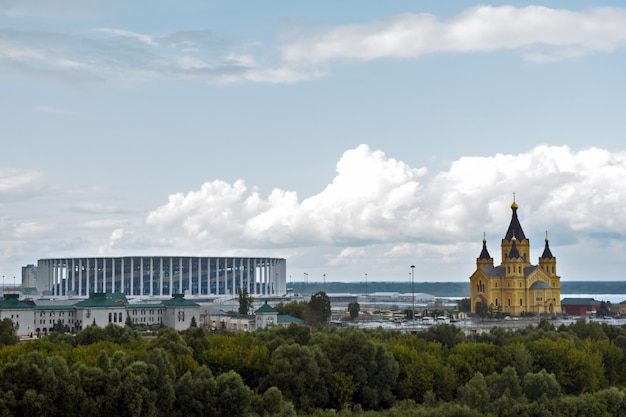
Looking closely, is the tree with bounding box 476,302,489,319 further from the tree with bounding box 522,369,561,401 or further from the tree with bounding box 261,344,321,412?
the tree with bounding box 261,344,321,412

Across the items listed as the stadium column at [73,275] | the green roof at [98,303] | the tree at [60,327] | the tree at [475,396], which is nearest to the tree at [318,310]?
the green roof at [98,303]

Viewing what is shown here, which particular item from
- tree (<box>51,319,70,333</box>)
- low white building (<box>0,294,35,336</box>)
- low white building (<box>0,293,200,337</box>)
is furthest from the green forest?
low white building (<box>0,293,200,337</box>)

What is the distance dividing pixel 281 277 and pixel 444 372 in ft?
432

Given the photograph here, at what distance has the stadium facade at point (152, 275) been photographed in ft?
521

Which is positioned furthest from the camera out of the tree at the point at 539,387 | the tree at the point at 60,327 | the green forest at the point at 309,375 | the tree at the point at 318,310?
the tree at the point at 318,310

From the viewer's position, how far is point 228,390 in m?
42.4

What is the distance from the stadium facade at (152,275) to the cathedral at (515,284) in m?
56.7

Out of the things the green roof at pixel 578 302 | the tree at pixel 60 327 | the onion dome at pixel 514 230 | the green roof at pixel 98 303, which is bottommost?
the tree at pixel 60 327

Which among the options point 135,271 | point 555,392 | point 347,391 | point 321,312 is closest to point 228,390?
point 347,391

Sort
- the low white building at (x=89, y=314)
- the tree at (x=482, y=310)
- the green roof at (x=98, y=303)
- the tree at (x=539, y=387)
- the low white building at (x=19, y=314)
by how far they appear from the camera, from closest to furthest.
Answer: the tree at (x=539, y=387) → the low white building at (x=19, y=314) → the low white building at (x=89, y=314) → the green roof at (x=98, y=303) → the tree at (x=482, y=310)

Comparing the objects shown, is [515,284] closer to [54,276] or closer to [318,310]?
[318,310]

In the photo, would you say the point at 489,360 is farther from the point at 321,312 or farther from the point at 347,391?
the point at 321,312

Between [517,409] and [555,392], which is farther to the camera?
[555,392]

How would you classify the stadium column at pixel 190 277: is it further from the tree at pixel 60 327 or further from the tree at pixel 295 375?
the tree at pixel 295 375
